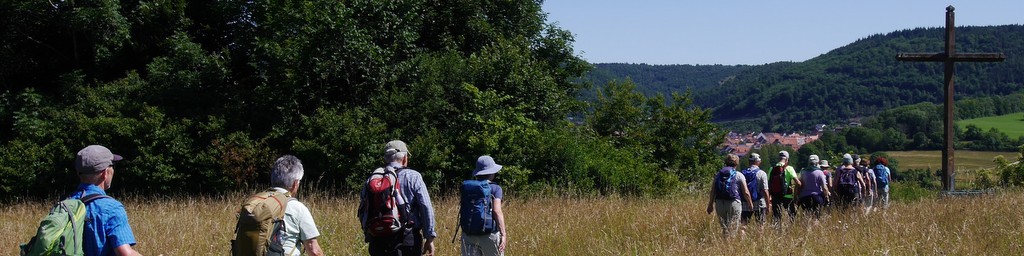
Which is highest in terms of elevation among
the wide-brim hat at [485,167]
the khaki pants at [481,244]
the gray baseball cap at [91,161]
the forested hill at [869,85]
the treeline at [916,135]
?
the forested hill at [869,85]

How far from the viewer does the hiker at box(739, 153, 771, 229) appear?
10067 millimetres

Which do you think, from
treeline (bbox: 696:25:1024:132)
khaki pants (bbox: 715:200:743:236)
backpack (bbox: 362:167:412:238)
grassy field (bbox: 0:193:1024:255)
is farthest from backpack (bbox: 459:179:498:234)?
treeline (bbox: 696:25:1024:132)

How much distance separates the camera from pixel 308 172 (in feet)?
61.5

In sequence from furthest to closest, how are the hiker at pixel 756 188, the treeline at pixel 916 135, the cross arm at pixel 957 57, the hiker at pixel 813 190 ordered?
the treeline at pixel 916 135 → the cross arm at pixel 957 57 → the hiker at pixel 813 190 → the hiker at pixel 756 188

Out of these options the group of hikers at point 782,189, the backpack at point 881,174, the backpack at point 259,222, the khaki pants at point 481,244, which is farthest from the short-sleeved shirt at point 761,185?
the backpack at point 259,222

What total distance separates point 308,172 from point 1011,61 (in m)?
181

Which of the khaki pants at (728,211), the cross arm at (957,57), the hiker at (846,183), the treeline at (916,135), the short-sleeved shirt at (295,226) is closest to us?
the short-sleeved shirt at (295,226)

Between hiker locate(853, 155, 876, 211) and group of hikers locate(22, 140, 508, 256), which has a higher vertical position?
group of hikers locate(22, 140, 508, 256)

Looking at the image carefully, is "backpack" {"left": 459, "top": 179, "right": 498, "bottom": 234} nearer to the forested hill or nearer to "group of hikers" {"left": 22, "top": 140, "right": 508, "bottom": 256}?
"group of hikers" {"left": 22, "top": 140, "right": 508, "bottom": 256}

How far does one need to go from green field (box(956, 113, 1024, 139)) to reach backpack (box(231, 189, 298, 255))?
10920 cm

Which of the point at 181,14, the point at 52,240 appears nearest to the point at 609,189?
the point at 181,14

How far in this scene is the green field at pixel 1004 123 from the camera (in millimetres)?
100200

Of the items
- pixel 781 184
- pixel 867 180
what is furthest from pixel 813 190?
pixel 867 180

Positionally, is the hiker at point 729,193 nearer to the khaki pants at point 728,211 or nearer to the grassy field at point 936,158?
the khaki pants at point 728,211
